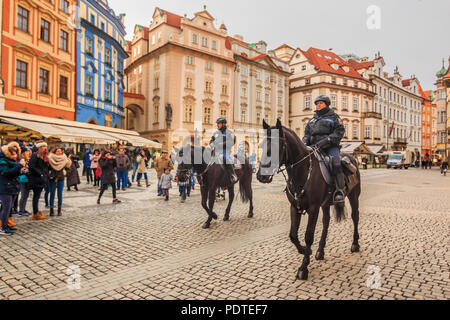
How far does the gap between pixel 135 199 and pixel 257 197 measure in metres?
4.87

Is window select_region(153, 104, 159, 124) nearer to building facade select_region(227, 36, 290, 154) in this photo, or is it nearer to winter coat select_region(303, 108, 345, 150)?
building facade select_region(227, 36, 290, 154)

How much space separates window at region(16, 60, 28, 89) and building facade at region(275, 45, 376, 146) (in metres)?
43.6

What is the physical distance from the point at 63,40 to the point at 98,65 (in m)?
4.78

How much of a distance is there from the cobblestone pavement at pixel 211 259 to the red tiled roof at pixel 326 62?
52.2 metres

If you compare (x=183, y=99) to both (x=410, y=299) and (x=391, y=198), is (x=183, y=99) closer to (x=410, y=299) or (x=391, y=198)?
(x=391, y=198)

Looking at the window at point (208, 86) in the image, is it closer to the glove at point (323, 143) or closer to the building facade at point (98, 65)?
the building facade at point (98, 65)

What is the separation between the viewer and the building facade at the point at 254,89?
45.5m

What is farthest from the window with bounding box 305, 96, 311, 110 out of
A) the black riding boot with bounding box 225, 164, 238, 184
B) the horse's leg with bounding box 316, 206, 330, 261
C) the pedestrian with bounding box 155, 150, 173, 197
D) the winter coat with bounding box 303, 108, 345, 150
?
the horse's leg with bounding box 316, 206, 330, 261

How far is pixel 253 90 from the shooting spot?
47.5 m

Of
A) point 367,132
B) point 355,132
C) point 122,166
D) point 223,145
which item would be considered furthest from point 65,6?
point 367,132

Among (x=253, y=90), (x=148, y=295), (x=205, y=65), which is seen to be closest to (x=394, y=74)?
(x=253, y=90)

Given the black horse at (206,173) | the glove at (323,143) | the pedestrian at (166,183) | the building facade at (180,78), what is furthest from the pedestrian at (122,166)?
the building facade at (180,78)

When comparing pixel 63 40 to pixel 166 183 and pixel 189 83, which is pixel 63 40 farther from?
pixel 166 183

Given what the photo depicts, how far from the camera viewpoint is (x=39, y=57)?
70.8ft
